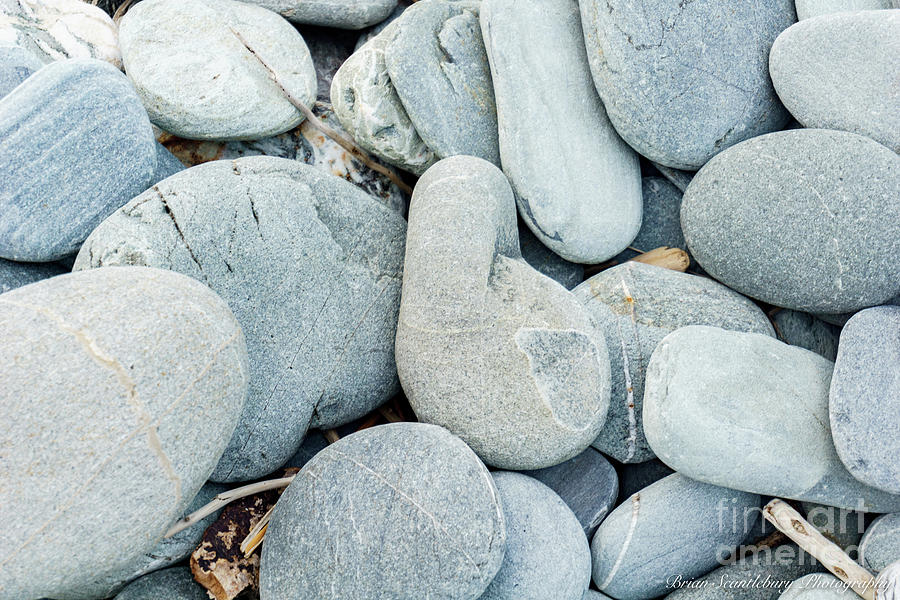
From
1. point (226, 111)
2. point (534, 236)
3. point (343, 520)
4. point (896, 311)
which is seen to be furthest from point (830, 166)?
point (226, 111)

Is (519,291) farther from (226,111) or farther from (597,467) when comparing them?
(226,111)

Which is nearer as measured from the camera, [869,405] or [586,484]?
[869,405]

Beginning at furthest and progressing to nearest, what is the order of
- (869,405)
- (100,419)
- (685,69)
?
(685,69), (869,405), (100,419)

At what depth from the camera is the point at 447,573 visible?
145 cm

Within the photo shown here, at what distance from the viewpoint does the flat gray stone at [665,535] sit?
5.60 ft

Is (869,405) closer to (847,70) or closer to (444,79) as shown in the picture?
(847,70)

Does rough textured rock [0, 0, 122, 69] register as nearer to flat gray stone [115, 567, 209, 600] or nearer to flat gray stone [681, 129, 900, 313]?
flat gray stone [115, 567, 209, 600]

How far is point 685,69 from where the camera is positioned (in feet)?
6.02

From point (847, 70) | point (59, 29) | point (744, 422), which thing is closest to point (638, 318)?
point (744, 422)

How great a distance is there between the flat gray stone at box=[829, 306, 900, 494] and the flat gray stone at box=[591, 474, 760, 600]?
0.99 feet

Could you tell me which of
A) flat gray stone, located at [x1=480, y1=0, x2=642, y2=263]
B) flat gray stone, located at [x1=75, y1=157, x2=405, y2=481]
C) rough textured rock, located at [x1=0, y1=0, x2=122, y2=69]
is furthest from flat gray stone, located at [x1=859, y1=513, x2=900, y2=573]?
rough textured rock, located at [x1=0, y1=0, x2=122, y2=69]

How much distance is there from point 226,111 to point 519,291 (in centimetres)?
100

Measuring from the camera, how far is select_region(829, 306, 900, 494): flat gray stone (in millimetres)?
1556

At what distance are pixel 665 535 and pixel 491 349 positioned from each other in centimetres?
64
